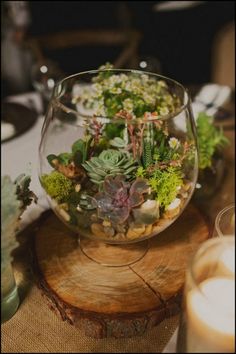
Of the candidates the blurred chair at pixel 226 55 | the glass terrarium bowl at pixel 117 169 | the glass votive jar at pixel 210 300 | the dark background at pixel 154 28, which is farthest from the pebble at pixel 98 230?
the dark background at pixel 154 28

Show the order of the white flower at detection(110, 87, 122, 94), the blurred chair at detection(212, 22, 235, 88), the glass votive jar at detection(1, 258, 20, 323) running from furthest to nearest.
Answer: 1. the blurred chair at detection(212, 22, 235, 88)
2. the white flower at detection(110, 87, 122, 94)
3. the glass votive jar at detection(1, 258, 20, 323)

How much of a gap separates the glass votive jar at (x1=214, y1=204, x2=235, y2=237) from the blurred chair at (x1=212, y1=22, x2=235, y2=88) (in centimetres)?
130

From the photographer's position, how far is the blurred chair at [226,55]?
1.96 m

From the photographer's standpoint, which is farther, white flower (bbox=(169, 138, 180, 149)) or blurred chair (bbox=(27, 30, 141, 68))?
blurred chair (bbox=(27, 30, 141, 68))

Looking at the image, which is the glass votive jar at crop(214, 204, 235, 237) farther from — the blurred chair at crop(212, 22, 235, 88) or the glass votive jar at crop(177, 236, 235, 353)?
the blurred chair at crop(212, 22, 235, 88)

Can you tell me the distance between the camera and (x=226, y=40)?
77.4 inches

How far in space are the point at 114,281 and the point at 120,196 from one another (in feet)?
0.59

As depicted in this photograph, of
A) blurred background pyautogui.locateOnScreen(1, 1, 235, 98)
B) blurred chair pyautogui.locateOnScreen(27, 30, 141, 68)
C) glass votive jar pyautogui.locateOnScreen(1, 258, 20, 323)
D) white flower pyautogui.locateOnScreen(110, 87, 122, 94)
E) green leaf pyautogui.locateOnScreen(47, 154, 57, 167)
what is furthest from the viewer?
blurred background pyautogui.locateOnScreen(1, 1, 235, 98)

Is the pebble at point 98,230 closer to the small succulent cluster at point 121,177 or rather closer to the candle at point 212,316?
the small succulent cluster at point 121,177

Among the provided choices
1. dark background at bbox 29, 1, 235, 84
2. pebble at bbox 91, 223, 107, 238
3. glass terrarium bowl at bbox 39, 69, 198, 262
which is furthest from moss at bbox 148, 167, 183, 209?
dark background at bbox 29, 1, 235, 84

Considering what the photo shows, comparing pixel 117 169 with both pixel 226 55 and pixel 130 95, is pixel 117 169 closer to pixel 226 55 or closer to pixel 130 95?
pixel 130 95

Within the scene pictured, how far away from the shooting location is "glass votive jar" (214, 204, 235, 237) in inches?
28.4

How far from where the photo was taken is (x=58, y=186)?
0.76m

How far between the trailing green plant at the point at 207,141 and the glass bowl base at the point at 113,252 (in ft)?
0.80
